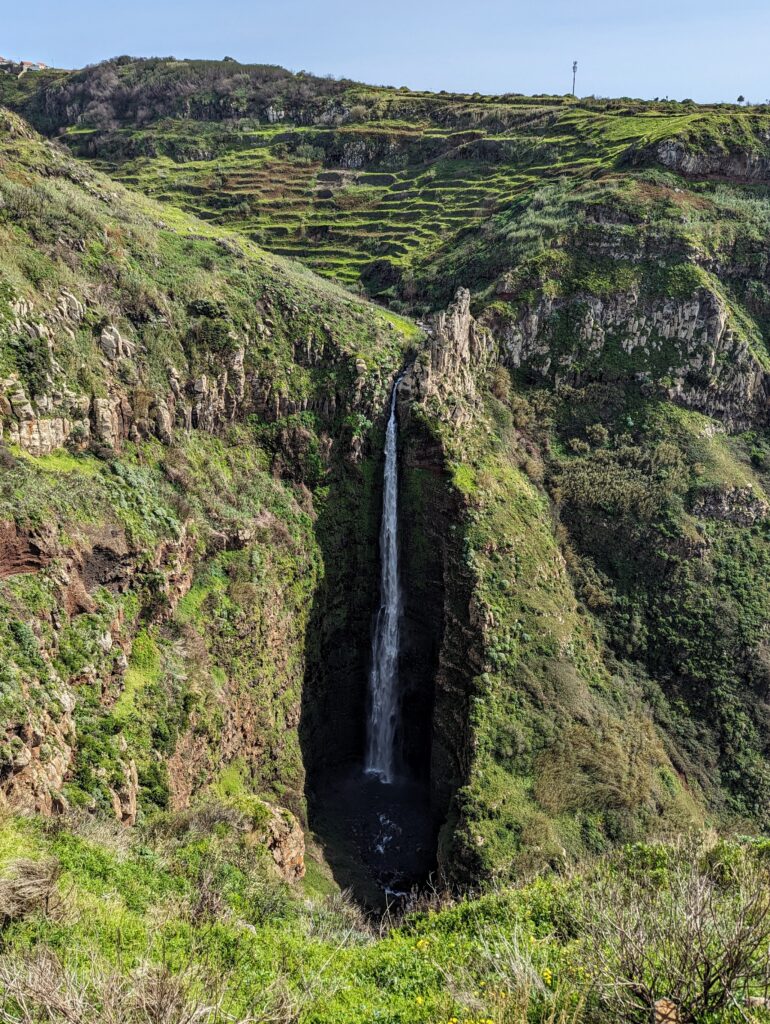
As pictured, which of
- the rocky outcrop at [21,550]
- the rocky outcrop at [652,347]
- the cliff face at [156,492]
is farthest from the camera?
the rocky outcrop at [652,347]

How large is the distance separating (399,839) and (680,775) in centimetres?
1956

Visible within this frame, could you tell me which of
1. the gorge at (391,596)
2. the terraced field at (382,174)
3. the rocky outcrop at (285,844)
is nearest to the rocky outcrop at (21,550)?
the gorge at (391,596)

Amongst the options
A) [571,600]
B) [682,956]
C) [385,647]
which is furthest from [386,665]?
[682,956]

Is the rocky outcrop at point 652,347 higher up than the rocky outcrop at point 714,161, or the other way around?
the rocky outcrop at point 714,161

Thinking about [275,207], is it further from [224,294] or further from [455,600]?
[455,600]

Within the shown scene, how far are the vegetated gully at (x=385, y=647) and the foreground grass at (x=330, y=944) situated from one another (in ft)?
67.0

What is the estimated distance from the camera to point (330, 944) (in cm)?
1927

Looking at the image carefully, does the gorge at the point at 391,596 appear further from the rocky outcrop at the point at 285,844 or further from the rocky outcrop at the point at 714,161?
the rocky outcrop at the point at 714,161

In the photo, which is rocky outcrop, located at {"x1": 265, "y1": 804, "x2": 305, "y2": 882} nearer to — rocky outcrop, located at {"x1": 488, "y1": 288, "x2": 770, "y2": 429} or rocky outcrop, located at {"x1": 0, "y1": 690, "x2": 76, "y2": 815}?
rocky outcrop, located at {"x1": 0, "y1": 690, "x2": 76, "y2": 815}

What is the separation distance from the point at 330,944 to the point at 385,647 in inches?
1157

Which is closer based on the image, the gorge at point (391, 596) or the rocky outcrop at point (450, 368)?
the gorge at point (391, 596)

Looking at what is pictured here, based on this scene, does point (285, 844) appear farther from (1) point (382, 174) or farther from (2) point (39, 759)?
(1) point (382, 174)

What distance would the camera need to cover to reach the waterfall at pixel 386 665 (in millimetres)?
48031

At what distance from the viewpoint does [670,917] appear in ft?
40.8
